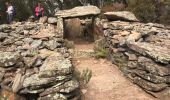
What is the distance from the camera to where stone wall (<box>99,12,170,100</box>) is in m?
11.9

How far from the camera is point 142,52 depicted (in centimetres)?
1292

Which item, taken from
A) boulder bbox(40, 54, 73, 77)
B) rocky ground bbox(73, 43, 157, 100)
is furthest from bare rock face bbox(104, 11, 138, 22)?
boulder bbox(40, 54, 73, 77)

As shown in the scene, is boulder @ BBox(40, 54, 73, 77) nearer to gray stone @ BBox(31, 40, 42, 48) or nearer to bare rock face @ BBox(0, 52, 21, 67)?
bare rock face @ BBox(0, 52, 21, 67)

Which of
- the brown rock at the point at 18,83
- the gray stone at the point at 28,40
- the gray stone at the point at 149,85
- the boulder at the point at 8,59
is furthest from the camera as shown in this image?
the gray stone at the point at 28,40

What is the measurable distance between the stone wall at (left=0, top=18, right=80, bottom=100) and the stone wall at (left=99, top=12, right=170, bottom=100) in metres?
2.38

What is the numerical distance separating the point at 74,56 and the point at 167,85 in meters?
5.71

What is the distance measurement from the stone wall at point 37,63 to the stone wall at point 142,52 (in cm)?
238

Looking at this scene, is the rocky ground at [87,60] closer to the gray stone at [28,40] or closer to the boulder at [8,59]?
the boulder at [8,59]

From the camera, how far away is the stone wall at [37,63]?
10.3m

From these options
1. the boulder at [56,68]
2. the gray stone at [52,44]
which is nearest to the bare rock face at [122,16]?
the gray stone at [52,44]

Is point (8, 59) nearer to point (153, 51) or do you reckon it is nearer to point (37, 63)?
point (37, 63)

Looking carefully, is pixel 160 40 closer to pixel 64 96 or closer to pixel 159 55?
pixel 159 55

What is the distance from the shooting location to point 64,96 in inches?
396

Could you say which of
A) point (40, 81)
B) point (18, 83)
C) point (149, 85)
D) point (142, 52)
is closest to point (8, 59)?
point (18, 83)
